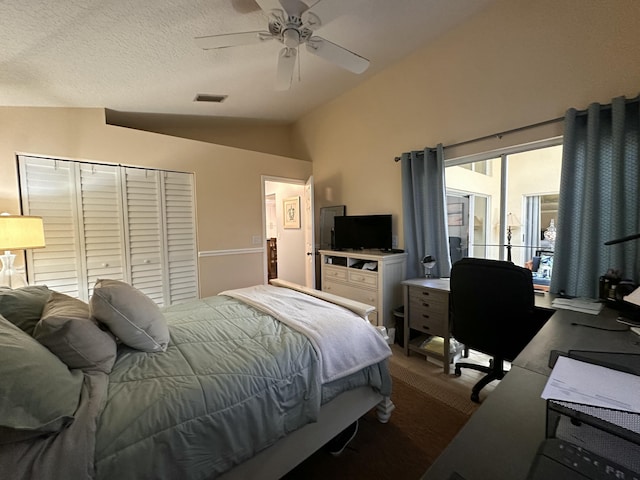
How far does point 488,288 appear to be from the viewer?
181 cm

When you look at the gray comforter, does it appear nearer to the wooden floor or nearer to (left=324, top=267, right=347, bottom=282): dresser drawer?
the wooden floor

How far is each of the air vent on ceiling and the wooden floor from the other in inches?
138

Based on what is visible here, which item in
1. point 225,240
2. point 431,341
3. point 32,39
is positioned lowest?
point 431,341

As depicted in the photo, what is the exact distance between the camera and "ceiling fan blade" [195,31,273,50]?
177 centimetres

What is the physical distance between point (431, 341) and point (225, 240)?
9.22 ft

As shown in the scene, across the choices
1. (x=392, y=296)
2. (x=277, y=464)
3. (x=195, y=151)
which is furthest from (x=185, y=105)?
(x=277, y=464)

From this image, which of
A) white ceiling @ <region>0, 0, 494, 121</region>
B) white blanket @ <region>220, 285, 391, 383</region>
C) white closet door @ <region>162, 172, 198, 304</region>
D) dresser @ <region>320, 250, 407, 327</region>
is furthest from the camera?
white closet door @ <region>162, 172, 198, 304</region>

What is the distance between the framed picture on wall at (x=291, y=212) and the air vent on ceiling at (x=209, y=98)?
6.26 ft

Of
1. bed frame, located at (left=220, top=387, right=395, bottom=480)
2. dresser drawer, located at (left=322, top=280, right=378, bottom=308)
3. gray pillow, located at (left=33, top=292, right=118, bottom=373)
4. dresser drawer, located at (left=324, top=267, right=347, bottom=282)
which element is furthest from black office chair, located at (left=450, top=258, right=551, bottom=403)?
gray pillow, located at (left=33, top=292, right=118, bottom=373)

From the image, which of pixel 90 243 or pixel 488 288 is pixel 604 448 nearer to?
pixel 488 288

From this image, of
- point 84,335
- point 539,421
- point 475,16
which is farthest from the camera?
point 475,16

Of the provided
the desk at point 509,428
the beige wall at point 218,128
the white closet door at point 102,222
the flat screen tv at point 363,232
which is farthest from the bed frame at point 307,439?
the beige wall at point 218,128

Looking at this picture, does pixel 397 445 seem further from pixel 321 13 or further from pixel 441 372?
pixel 321 13

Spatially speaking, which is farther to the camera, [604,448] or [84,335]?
[84,335]
